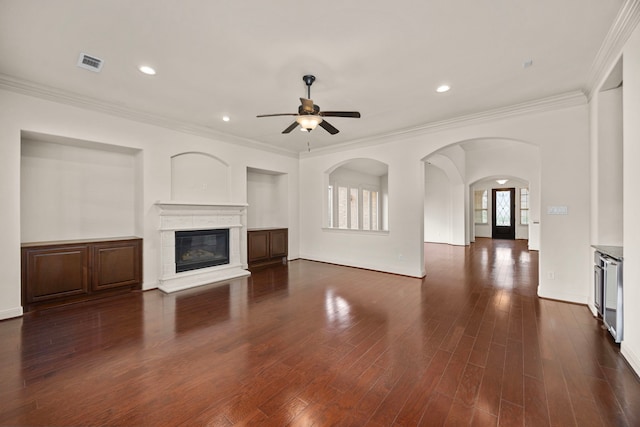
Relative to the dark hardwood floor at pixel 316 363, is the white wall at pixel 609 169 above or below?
above

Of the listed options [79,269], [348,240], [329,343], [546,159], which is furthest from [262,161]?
[546,159]

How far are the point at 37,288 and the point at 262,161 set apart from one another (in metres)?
4.44

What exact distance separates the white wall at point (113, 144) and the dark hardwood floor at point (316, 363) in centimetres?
77

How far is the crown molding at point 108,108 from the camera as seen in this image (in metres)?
3.46

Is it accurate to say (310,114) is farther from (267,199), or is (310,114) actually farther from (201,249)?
(267,199)

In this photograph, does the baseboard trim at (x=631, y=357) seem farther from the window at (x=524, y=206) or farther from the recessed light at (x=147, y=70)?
the window at (x=524, y=206)

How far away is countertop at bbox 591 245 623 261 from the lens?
2.71 metres

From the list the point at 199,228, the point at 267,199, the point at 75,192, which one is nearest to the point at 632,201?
the point at 199,228

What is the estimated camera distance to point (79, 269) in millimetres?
3977

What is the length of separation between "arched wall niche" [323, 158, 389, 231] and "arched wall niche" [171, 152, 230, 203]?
339 cm

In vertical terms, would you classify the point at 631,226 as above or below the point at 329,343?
above

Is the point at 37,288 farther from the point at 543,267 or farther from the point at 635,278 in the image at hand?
the point at 543,267

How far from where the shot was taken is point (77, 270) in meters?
3.96

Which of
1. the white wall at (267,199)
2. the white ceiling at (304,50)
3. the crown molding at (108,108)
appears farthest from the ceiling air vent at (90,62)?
the white wall at (267,199)
